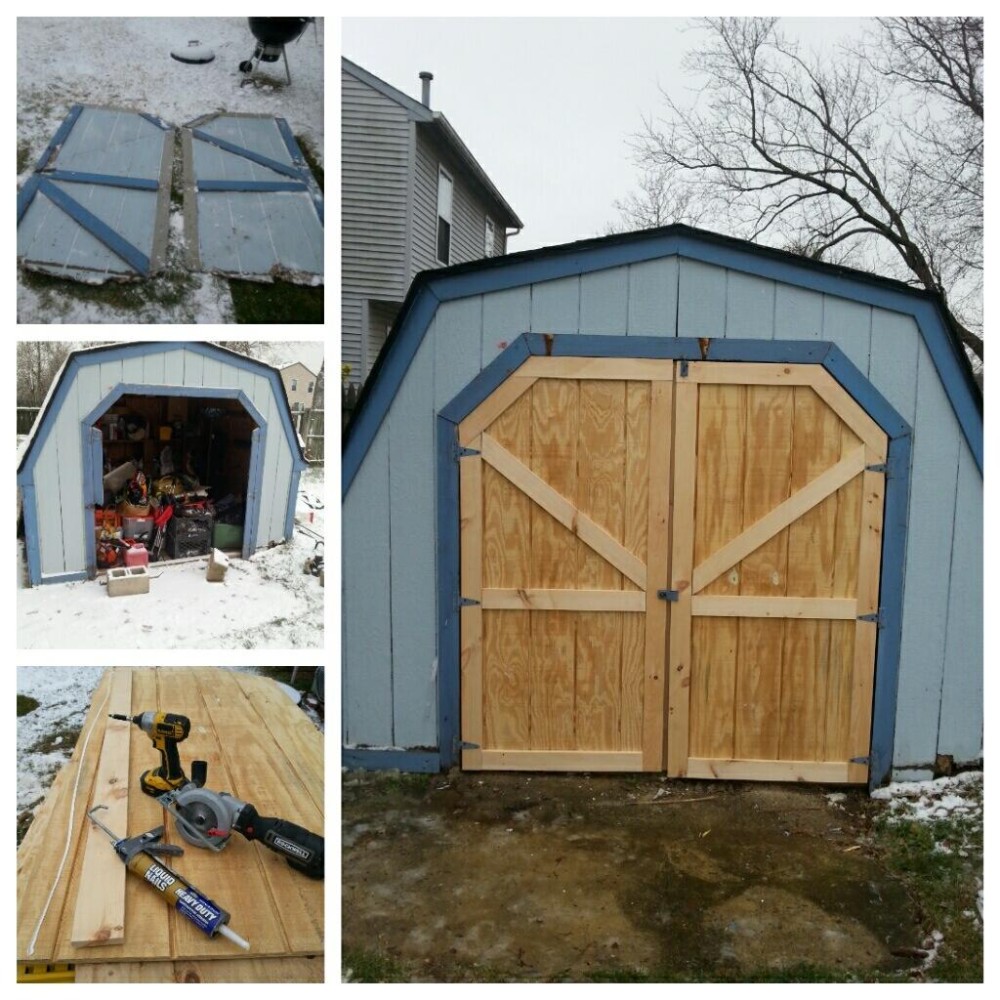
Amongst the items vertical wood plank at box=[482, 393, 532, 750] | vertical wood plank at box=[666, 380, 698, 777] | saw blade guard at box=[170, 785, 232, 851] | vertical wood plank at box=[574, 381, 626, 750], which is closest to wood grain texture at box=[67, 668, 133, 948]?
saw blade guard at box=[170, 785, 232, 851]

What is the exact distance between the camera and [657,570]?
317cm

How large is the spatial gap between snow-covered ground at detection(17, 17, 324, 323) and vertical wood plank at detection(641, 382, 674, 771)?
159 centimetres

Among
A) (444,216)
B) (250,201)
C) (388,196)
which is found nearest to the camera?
(250,201)

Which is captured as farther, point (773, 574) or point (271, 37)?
point (773, 574)

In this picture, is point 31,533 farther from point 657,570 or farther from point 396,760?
point 657,570

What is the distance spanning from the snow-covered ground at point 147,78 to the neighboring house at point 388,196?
337 millimetres

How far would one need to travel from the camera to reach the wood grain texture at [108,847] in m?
2.09

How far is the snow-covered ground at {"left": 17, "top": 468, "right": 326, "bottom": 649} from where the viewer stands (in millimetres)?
2213

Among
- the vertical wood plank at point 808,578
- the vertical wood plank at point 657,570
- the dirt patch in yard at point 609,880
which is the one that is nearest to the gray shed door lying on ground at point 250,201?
the vertical wood plank at point 657,570

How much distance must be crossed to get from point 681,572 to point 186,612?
1.92 meters

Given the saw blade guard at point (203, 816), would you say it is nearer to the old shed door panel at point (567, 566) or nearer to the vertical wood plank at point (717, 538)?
the old shed door panel at point (567, 566)

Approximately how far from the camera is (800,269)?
9.55ft

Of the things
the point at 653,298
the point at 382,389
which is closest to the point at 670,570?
the point at 653,298

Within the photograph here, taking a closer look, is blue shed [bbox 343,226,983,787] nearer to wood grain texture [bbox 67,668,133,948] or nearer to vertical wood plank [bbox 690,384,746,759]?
vertical wood plank [bbox 690,384,746,759]
